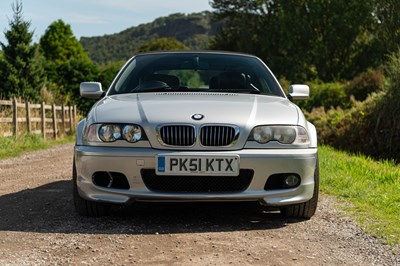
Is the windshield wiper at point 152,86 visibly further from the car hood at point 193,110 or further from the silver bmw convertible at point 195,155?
the silver bmw convertible at point 195,155

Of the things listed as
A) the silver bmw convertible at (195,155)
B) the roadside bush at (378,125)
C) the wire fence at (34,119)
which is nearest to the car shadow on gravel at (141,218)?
the silver bmw convertible at (195,155)

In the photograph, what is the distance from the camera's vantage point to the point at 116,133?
15.5 ft

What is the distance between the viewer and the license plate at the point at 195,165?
455 centimetres

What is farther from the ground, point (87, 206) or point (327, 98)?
point (87, 206)

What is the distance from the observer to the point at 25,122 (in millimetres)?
19344

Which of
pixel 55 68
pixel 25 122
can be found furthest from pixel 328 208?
pixel 55 68

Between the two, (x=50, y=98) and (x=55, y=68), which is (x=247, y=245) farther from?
(x=55, y=68)

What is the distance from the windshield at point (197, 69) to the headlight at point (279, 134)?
1083 mm

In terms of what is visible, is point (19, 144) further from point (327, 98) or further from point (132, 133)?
point (327, 98)

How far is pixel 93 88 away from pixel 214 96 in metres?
1.39

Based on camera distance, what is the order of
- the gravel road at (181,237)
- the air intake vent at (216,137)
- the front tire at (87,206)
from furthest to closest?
the front tire at (87,206) → the air intake vent at (216,137) → the gravel road at (181,237)

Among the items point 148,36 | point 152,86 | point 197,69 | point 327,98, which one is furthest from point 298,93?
point 148,36

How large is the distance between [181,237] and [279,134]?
1.12 metres

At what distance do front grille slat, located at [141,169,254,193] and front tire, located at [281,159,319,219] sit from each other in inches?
23.1
